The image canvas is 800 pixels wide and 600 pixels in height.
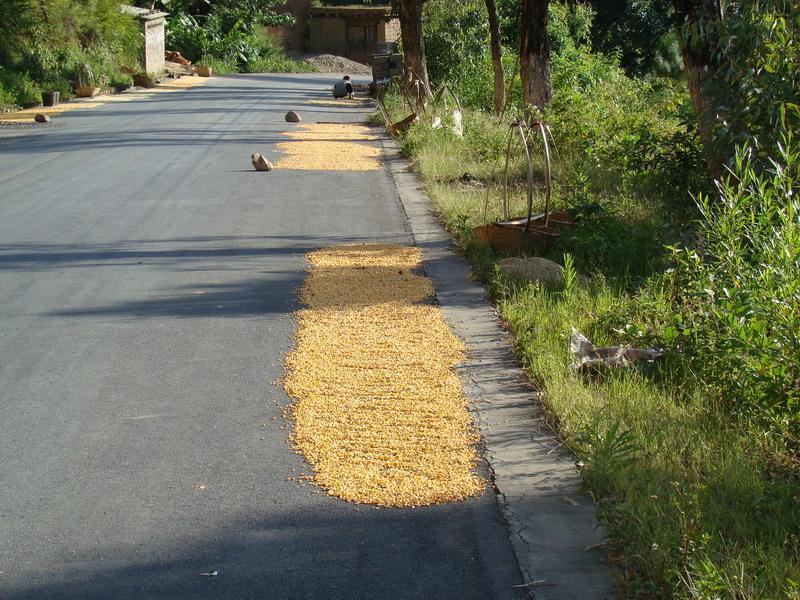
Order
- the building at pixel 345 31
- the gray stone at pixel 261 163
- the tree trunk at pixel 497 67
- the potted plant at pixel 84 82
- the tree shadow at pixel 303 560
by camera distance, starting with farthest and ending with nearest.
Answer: the building at pixel 345 31
the potted plant at pixel 84 82
the tree trunk at pixel 497 67
the gray stone at pixel 261 163
the tree shadow at pixel 303 560

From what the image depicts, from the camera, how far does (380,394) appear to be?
20.2ft

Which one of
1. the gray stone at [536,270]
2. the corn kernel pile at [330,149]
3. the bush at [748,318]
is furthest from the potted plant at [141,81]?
the bush at [748,318]

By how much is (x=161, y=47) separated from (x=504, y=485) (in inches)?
1729

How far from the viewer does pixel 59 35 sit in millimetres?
32031

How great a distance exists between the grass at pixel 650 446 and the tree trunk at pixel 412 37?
1688 cm

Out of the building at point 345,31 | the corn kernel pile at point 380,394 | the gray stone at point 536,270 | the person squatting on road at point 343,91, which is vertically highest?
the building at point 345,31

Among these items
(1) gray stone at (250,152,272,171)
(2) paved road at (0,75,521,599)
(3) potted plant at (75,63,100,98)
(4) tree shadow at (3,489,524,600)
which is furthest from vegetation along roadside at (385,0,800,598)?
(3) potted plant at (75,63,100,98)

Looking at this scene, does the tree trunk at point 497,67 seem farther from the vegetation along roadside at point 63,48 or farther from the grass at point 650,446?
the grass at point 650,446

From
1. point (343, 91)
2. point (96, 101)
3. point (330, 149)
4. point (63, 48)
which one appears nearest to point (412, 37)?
point (330, 149)

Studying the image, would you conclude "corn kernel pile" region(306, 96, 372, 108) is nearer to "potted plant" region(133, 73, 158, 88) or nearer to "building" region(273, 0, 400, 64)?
"potted plant" region(133, 73, 158, 88)

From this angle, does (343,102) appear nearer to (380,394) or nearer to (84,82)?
(84,82)

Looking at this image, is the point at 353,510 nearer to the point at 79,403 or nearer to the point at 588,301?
the point at 79,403

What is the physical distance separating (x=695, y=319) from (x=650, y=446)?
1.32 metres

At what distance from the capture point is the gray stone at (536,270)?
847cm
